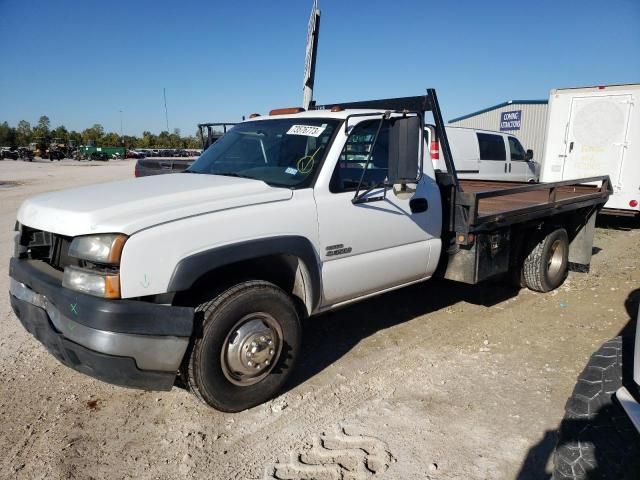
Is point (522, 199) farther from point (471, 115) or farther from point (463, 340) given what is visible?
point (471, 115)

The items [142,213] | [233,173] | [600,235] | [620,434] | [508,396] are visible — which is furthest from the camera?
[600,235]

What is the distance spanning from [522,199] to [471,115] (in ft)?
84.4

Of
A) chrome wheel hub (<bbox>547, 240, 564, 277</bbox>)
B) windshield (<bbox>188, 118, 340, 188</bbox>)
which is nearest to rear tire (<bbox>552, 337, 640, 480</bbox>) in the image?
windshield (<bbox>188, 118, 340, 188</bbox>)

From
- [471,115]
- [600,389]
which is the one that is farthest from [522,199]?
[471,115]

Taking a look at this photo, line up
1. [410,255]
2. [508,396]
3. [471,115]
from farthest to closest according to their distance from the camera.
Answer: [471,115] < [410,255] < [508,396]

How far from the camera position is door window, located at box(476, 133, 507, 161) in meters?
10.9

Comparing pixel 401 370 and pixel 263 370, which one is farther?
pixel 401 370

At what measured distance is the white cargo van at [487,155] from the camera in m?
10.3

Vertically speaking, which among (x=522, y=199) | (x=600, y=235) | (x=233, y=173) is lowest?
(x=600, y=235)

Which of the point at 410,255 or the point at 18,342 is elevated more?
the point at 410,255

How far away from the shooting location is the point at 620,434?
1920mm

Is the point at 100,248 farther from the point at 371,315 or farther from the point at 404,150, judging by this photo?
the point at 371,315

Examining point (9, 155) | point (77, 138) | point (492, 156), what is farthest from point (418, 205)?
point (77, 138)

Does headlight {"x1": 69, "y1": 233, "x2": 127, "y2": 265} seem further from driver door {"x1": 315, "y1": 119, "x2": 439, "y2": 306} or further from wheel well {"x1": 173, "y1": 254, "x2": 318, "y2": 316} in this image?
driver door {"x1": 315, "y1": 119, "x2": 439, "y2": 306}
